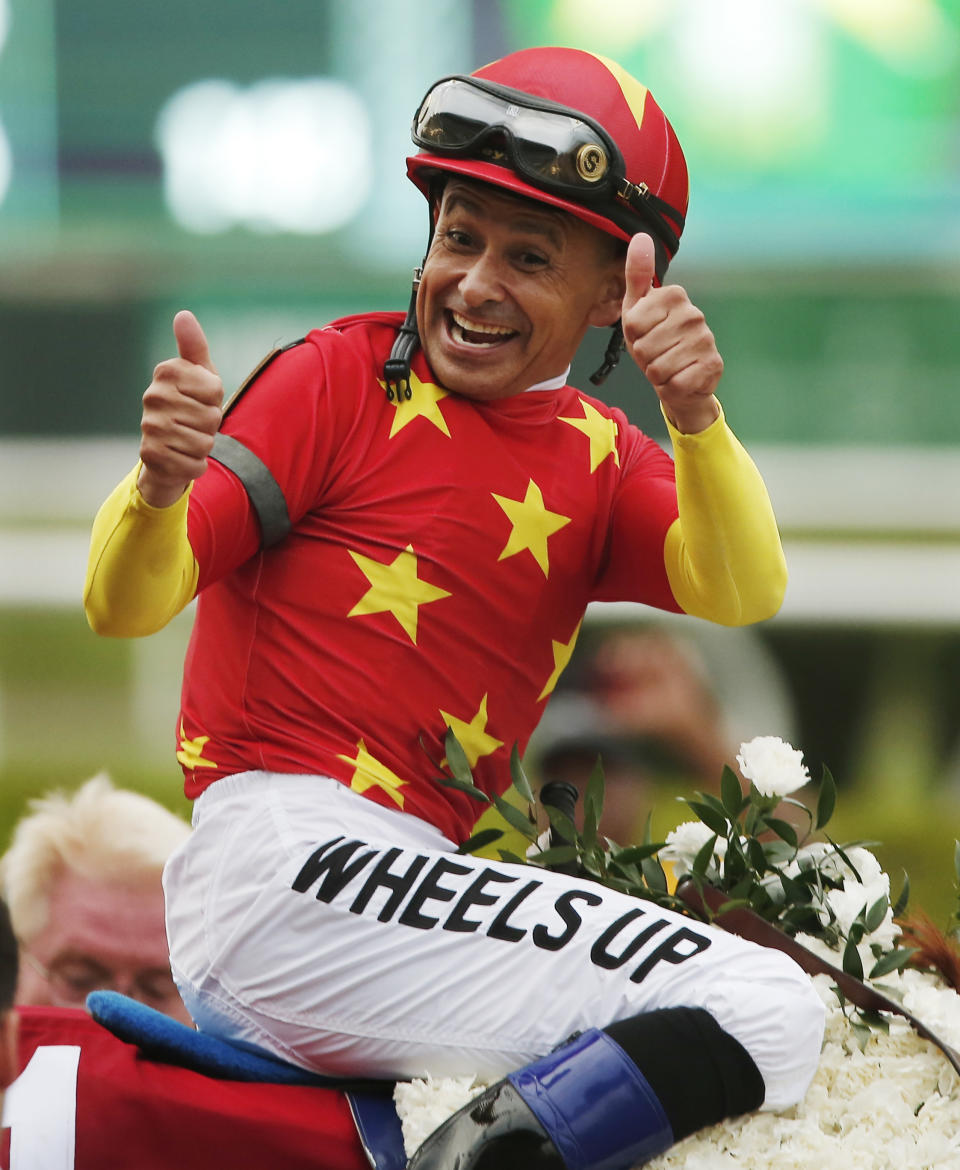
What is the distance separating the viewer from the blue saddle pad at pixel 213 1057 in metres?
2.01

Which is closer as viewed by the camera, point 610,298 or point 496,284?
point 496,284

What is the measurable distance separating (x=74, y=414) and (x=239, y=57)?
74.7 inches

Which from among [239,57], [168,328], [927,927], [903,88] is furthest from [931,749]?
[927,927]

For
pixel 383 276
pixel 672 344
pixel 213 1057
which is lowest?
pixel 213 1057

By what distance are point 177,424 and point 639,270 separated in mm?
639

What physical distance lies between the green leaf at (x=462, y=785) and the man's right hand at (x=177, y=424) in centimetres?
55

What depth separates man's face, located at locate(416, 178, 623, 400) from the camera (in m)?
2.31

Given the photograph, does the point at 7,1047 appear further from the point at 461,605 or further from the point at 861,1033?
the point at 861,1033

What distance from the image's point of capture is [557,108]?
2.25m

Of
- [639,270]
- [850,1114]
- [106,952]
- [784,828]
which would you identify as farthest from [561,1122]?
[106,952]

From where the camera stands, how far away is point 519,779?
2225 millimetres

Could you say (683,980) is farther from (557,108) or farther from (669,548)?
(557,108)

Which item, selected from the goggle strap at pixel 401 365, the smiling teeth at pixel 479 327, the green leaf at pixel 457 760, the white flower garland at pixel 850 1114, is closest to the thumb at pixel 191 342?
the goggle strap at pixel 401 365

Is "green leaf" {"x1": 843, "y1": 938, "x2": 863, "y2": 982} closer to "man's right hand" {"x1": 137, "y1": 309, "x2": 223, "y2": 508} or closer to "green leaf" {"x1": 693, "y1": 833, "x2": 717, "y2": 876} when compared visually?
"green leaf" {"x1": 693, "y1": 833, "x2": 717, "y2": 876}
